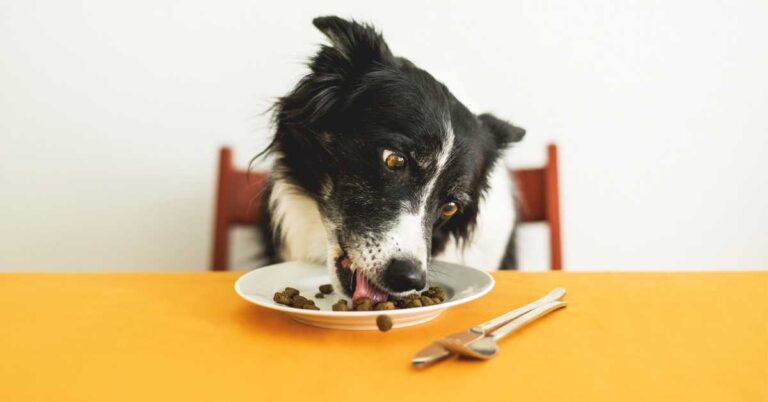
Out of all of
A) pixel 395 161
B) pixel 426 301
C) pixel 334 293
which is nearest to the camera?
pixel 426 301

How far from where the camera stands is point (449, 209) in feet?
4.92

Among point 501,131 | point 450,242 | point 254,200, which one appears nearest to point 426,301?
point 450,242

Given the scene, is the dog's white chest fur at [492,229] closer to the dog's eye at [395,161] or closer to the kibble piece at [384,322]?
the dog's eye at [395,161]

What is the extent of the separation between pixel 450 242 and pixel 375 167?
53 centimetres

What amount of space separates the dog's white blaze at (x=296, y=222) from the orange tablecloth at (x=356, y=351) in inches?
22.1

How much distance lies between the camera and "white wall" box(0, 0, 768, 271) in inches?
85.4

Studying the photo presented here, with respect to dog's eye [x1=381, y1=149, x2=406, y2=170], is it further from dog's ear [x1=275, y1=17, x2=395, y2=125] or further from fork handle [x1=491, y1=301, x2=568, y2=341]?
fork handle [x1=491, y1=301, x2=568, y2=341]

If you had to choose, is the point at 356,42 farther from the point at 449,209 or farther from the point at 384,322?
the point at 384,322

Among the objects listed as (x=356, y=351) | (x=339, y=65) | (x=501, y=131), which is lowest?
(x=356, y=351)

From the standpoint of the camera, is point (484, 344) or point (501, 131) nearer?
point (484, 344)

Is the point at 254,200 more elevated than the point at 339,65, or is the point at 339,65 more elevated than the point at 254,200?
the point at 339,65

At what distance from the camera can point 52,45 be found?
2129 mm

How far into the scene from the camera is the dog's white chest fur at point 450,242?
1.71 m

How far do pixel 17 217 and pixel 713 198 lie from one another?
3121mm
